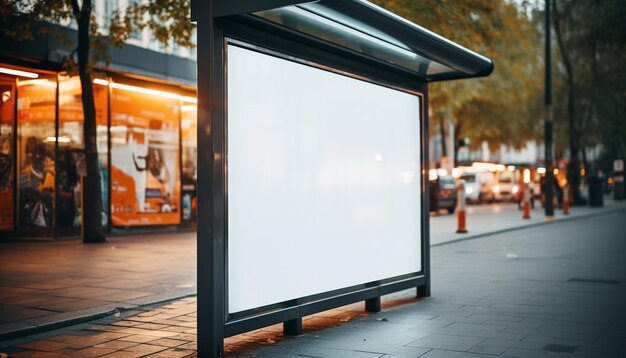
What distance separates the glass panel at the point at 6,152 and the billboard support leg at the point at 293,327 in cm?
1229

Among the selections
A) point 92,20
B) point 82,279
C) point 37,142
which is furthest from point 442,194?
point 82,279

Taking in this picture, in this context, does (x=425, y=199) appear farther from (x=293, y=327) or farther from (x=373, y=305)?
(x=293, y=327)

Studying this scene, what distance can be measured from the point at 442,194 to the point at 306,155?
82.4 feet

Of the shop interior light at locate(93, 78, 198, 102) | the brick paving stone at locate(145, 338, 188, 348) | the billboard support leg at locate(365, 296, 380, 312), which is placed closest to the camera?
the brick paving stone at locate(145, 338, 188, 348)

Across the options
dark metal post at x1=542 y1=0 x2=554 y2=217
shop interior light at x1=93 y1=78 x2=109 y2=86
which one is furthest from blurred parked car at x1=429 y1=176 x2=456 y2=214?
shop interior light at x1=93 y1=78 x2=109 y2=86

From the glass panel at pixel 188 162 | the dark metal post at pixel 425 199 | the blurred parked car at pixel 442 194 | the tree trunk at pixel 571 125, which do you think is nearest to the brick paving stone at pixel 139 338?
the dark metal post at pixel 425 199

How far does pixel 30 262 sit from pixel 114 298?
176 inches

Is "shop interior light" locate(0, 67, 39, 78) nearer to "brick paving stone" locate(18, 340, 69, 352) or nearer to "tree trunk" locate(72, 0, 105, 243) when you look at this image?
"tree trunk" locate(72, 0, 105, 243)

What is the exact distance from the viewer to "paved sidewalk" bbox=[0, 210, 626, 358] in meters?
5.87

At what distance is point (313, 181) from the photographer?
6.57 m

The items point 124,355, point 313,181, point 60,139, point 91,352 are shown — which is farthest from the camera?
point 60,139

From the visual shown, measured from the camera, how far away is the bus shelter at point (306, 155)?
5395 mm

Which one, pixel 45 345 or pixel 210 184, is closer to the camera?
pixel 210 184

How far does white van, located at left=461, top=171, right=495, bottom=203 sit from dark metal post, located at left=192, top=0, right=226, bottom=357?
42218 millimetres
